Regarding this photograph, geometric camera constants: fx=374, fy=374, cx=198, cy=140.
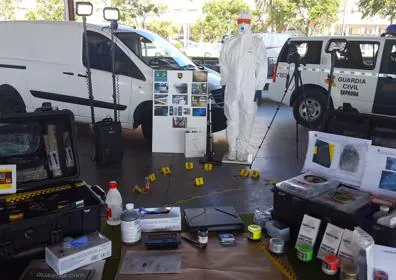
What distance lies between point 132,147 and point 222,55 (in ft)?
6.51

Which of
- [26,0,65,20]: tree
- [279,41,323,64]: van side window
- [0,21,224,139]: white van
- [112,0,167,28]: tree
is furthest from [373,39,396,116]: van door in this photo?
[112,0,167,28]: tree

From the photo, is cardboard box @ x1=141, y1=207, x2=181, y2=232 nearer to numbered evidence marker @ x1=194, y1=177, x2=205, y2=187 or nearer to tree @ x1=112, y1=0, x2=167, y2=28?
numbered evidence marker @ x1=194, y1=177, x2=205, y2=187

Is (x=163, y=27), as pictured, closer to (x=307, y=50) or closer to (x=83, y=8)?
(x=307, y=50)

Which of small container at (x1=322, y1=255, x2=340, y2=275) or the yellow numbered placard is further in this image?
the yellow numbered placard

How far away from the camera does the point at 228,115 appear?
500cm

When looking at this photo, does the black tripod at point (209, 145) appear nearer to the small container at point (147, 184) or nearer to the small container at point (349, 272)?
the small container at point (147, 184)

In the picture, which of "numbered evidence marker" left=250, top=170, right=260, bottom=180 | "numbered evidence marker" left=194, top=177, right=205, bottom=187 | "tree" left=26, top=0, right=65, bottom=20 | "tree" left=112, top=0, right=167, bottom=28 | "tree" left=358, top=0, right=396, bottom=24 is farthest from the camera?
"tree" left=112, top=0, right=167, bottom=28

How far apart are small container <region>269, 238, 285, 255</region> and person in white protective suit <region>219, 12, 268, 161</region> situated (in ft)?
10.3

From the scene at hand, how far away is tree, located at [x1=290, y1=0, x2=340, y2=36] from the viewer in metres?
16.0

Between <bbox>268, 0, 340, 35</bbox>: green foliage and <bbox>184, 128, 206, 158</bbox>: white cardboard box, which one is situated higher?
<bbox>268, 0, 340, 35</bbox>: green foliage

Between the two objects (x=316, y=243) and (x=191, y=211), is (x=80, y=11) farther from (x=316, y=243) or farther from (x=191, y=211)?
(x=316, y=243)

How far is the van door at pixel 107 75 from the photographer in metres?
5.39

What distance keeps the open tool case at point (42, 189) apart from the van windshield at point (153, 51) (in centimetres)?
344

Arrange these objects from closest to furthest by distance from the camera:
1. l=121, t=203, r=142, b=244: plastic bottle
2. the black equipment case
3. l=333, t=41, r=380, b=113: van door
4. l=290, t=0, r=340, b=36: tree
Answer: the black equipment case < l=121, t=203, r=142, b=244: plastic bottle < l=333, t=41, r=380, b=113: van door < l=290, t=0, r=340, b=36: tree
